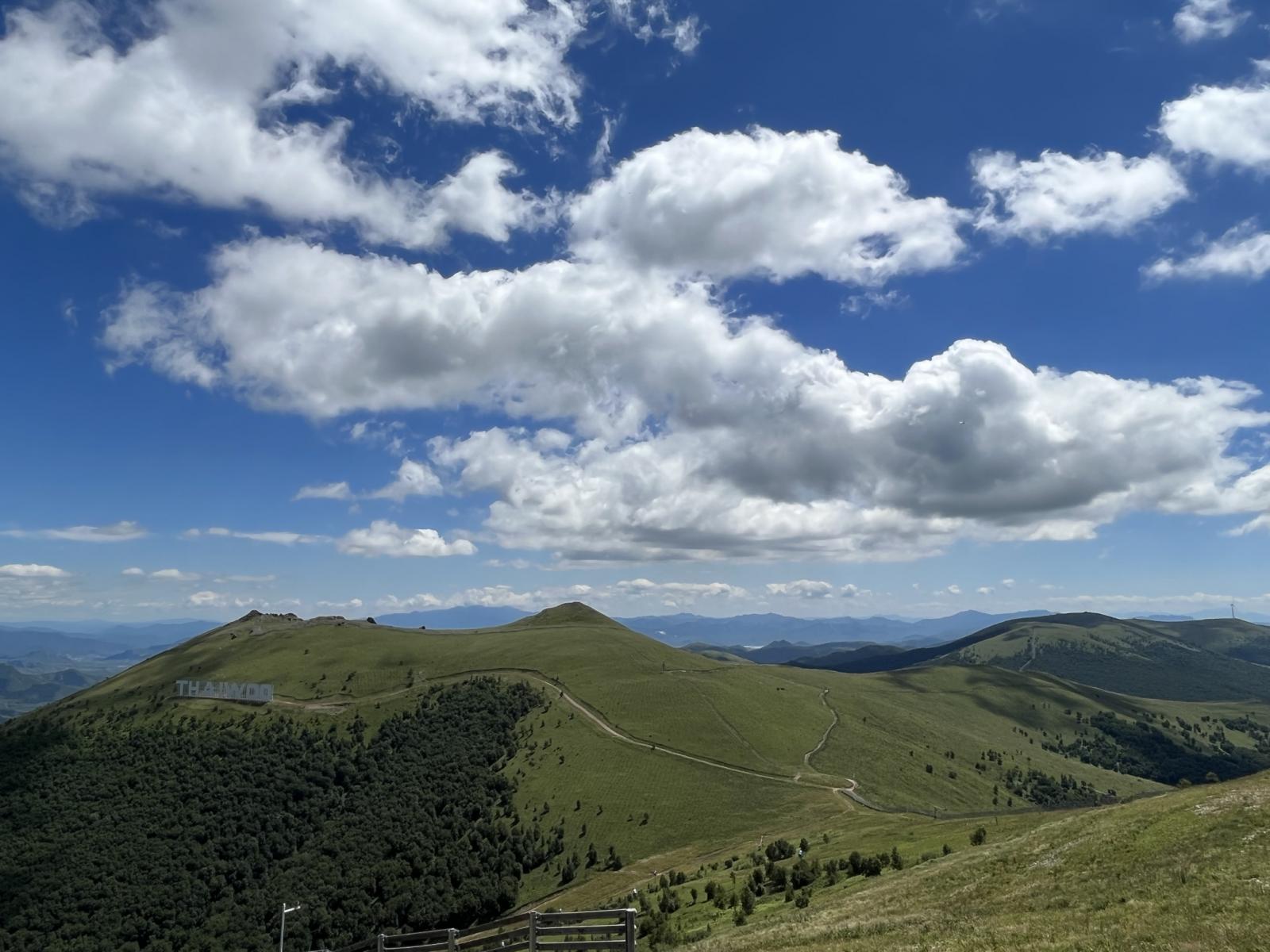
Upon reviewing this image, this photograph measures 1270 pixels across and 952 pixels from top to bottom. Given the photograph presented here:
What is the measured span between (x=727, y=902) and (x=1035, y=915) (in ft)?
125

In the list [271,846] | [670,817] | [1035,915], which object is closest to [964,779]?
[670,817]

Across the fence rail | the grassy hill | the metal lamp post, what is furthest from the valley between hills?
the metal lamp post

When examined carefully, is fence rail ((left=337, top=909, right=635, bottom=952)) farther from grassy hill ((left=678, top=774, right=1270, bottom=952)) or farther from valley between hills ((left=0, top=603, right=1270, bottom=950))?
valley between hills ((left=0, top=603, right=1270, bottom=950))

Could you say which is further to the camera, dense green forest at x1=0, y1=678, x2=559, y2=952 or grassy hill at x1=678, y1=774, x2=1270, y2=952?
dense green forest at x1=0, y1=678, x2=559, y2=952

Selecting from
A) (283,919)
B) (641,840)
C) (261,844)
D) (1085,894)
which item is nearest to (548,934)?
(1085,894)

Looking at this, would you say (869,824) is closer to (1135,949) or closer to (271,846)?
(1135,949)

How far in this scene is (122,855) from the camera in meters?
160

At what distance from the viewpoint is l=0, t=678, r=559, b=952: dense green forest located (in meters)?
131

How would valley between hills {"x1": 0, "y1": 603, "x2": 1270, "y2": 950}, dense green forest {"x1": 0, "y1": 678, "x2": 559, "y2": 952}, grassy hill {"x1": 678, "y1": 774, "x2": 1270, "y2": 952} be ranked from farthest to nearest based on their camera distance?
dense green forest {"x1": 0, "y1": 678, "x2": 559, "y2": 952} → valley between hills {"x1": 0, "y1": 603, "x2": 1270, "y2": 950} → grassy hill {"x1": 678, "y1": 774, "x2": 1270, "y2": 952}

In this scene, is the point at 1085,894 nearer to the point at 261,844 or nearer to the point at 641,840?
the point at 641,840

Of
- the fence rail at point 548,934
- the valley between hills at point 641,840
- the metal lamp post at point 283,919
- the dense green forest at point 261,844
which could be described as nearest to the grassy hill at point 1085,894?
the valley between hills at point 641,840

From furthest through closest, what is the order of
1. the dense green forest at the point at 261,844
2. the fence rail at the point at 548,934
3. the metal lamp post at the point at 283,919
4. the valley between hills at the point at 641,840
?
the dense green forest at the point at 261,844 < the metal lamp post at the point at 283,919 < the valley between hills at the point at 641,840 < the fence rail at the point at 548,934

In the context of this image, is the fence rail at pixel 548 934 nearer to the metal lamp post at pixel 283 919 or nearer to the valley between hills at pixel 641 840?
the valley between hills at pixel 641 840

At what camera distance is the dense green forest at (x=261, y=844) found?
13075 centimetres
